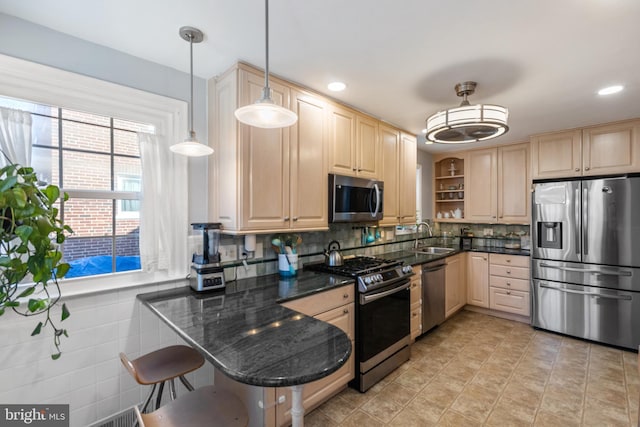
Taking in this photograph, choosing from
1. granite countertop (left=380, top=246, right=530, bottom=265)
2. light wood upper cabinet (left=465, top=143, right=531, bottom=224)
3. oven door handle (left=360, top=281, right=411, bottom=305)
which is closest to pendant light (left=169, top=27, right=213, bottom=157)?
oven door handle (left=360, top=281, right=411, bottom=305)

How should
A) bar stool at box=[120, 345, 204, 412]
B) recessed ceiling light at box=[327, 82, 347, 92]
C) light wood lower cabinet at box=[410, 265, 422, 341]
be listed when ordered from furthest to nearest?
1. light wood lower cabinet at box=[410, 265, 422, 341]
2. recessed ceiling light at box=[327, 82, 347, 92]
3. bar stool at box=[120, 345, 204, 412]

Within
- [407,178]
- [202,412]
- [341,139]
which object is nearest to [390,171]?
[407,178]

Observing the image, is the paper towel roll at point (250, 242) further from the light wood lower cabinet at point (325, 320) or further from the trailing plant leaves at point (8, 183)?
the trailing plant leaves at point (8, 183)

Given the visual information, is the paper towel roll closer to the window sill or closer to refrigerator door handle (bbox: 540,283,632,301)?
the window sill

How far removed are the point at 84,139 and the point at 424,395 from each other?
2992 mm

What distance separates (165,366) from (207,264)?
0.64 metres

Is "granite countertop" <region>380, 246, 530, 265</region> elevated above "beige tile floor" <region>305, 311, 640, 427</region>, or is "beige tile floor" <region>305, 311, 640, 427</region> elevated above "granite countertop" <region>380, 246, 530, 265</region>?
"granite countertop" <region>380, 246, 530, 265</region>

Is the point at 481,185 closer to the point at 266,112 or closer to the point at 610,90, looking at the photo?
the point at 610,90

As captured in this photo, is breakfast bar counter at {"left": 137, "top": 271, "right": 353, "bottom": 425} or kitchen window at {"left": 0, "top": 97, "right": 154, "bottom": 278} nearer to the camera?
breakfast bar counter at {"left": 137, "top": 271, "right": 353, "bottom": 425}

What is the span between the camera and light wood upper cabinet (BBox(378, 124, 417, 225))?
3213 mm

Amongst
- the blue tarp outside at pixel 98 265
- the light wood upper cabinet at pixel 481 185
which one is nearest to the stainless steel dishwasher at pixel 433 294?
the light wood upper cabinet at pixel 481 185

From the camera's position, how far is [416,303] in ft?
10.1

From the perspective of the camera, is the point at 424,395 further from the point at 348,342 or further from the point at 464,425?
the point at 348,342

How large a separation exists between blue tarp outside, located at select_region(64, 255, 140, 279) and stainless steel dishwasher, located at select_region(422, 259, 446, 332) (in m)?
2.72
